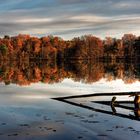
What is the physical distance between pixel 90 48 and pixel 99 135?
6729 inches

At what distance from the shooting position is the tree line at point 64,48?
176 m

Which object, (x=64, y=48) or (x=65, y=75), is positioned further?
(x=64, y=48)

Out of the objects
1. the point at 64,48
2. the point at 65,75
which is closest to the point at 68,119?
the point at 65,75

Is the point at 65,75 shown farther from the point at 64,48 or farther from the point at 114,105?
the point at 64,48

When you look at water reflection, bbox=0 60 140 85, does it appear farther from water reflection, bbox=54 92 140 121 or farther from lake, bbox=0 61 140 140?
lake, bbox=0 61 140 140

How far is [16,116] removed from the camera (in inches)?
888

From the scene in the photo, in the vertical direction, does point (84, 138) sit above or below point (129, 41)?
below

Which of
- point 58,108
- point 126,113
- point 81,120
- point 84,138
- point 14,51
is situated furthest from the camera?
point 14,51

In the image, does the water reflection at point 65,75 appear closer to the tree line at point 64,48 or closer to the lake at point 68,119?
the lake at point 68,119

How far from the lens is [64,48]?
605ft

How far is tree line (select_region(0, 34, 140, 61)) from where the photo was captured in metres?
176

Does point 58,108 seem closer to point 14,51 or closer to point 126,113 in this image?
point 126,113

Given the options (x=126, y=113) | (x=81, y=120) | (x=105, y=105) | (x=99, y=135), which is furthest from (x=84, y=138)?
(x=105, y=105)

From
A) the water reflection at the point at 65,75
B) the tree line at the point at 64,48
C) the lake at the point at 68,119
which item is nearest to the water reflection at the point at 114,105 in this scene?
the lake at the point at 68,119
